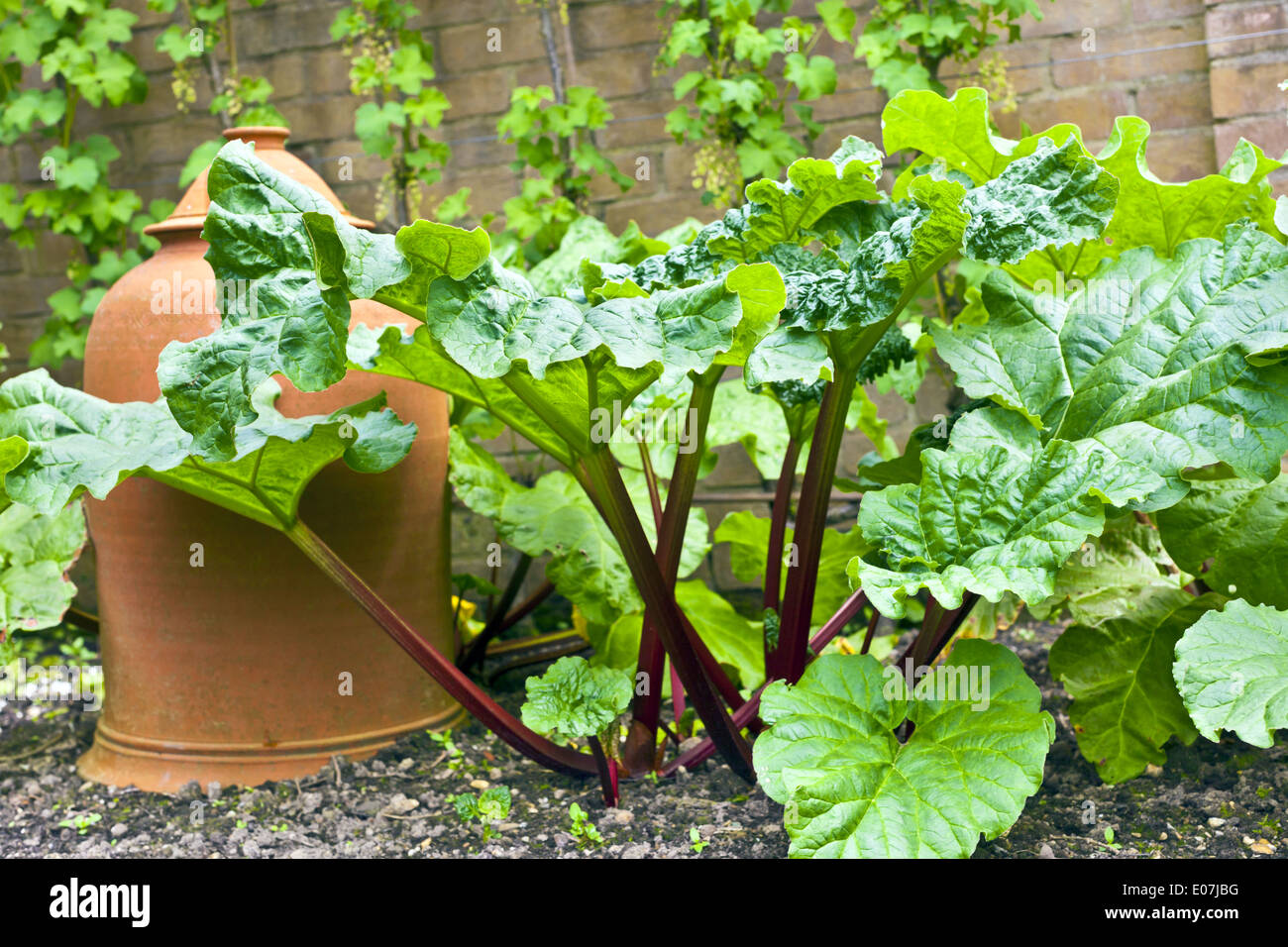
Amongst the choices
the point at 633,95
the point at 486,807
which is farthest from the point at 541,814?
the point at 633,95

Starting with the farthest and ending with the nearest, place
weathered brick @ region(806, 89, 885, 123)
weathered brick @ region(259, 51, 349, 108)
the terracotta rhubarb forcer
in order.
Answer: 1. weathered brick @ region(259, 51, 349, 108)
2. weathered brick @ region(806, 89, 885, 123)
3. the terracotta rhubarb forcer

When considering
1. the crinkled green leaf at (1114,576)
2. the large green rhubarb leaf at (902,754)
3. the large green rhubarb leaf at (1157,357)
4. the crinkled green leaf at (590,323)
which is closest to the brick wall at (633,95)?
the crinkled green leaf at (1114,576)

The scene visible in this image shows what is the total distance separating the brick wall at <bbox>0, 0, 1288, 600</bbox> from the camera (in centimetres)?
237

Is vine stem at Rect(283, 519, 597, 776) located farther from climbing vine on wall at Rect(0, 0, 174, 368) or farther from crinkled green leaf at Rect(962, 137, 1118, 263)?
climbing vine on wall at Rect(0, 0, 174, 368)

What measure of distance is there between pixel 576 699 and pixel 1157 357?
2.76 ft

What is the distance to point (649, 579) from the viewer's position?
143 cm

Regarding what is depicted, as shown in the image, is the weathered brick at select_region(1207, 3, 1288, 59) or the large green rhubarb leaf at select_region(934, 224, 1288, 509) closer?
the large green rhubarb leaf at select_region(934, 224, 1288, 509)

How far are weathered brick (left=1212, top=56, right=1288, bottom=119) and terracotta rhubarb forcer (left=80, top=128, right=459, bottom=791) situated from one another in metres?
1.80

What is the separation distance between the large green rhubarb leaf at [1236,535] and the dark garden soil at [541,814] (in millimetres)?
293

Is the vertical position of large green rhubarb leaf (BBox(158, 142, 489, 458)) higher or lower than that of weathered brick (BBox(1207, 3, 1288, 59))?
lower

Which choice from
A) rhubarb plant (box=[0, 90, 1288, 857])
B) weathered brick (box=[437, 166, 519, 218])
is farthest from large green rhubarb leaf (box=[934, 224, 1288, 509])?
weathered brick (box=[437, 166, 519, 218])

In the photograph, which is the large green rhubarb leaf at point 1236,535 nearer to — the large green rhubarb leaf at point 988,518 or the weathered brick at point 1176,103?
the large green rhubarb leaf at point 988,518

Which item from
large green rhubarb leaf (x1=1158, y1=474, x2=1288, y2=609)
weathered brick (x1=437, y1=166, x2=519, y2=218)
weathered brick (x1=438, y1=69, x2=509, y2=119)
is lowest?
large green rhubarb leaf (x1=1158, y1=474, x2=1288, y2=609)

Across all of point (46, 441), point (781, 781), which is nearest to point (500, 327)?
point (781, 781)
